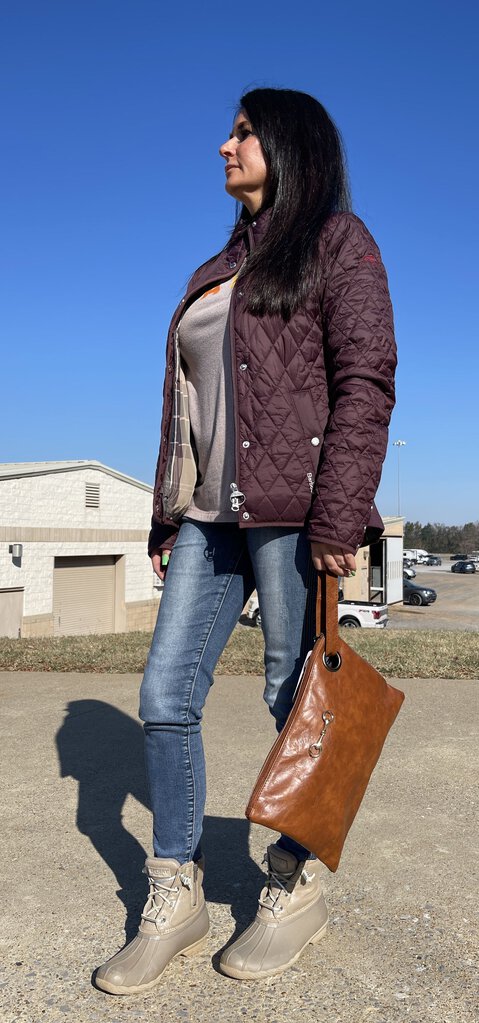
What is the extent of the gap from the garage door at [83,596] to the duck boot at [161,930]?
23271mm

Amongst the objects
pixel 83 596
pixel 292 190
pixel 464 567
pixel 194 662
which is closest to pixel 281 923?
pixel 194 662

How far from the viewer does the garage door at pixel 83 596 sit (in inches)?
1021

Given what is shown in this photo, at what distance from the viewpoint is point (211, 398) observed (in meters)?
2.42

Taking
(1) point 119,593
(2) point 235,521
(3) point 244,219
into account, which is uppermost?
(3) point 244,219

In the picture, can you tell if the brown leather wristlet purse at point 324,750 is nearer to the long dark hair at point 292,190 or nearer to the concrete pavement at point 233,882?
the concrete pavement at point 233,882

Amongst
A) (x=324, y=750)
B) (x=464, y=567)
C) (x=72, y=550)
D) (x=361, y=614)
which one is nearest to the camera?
(x=324, y=750)

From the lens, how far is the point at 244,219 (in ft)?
8.70

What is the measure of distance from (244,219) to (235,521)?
1.03m

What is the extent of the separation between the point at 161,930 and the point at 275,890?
326 millimetres

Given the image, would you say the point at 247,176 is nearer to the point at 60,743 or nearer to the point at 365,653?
the point at 60,743

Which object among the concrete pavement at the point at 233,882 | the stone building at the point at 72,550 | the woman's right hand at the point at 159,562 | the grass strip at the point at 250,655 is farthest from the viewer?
the stone building at the point at 72,550

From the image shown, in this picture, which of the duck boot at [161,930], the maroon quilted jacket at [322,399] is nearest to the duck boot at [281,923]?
the duck boot at [161,930]

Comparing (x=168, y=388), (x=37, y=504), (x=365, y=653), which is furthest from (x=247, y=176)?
(x=37, y=504)

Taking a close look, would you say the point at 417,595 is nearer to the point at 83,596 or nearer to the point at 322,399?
the point at 83,596
